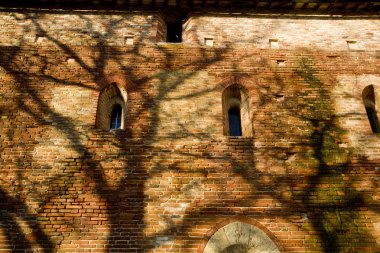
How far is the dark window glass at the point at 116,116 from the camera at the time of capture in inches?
266

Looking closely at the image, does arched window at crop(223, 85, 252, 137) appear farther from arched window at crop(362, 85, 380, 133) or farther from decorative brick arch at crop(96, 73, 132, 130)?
arched window at crop(362, 85, 380, 133)

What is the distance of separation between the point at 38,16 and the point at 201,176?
5209 millimetres

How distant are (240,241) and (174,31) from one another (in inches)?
204

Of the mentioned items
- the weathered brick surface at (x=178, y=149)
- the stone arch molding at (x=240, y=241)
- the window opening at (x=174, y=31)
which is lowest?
the stone arch molding at (x=240, y=241)

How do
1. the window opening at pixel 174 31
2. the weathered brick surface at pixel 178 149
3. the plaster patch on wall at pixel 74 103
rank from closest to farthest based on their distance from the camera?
the weathered brick surface at pixel 178 149, the plaster patch on wall at pixel 74 103, the window opening at pixel 174 31

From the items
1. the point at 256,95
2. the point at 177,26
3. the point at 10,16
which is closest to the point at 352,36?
the point at 256,95

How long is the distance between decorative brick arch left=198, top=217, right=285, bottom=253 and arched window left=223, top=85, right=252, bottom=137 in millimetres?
1811

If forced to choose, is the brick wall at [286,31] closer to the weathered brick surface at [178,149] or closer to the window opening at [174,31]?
the weathered brick surface at [178,149]

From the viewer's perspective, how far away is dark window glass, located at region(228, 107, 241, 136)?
6688 mm

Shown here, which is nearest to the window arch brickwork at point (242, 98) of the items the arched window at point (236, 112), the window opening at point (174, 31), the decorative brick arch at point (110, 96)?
the arched window at point (236, 112)

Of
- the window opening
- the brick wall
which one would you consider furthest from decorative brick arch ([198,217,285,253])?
A: the window opening

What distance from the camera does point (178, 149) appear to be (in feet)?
19.8

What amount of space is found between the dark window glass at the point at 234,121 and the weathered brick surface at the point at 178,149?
493 mm

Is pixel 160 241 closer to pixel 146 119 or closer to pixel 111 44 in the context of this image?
pixel 146 119
